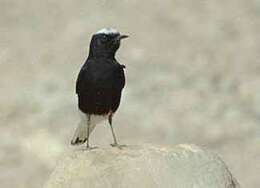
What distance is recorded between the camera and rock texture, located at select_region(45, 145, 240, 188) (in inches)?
261

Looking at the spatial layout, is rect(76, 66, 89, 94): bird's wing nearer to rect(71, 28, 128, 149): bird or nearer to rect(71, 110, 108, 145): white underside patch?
rect(71, 28, 128, 149): bird

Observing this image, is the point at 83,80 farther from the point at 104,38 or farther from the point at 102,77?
the point at 104,38

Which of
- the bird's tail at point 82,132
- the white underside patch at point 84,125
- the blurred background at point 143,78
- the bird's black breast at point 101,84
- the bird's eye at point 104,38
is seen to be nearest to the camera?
the bird's black breast at point 101,84

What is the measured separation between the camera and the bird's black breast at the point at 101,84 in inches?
274

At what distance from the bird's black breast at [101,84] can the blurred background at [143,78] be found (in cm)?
624

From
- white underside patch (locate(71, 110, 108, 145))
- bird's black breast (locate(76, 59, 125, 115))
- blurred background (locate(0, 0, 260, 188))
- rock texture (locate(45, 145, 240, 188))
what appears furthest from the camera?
blurred background (locate(0, 0, 260, 188))

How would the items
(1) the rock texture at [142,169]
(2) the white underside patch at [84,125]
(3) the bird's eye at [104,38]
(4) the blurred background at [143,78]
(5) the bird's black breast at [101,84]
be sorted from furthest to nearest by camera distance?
1. (4) the blurred background at [143,78]
2. (2) the white underside patch at [84,125]
3. (3) the bird's eye at [104,38]
4. (5) the bird's black breast at [101,84]
5. (1) the rock texture at [142,169]

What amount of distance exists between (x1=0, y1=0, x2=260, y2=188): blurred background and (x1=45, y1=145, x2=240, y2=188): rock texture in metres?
6.23

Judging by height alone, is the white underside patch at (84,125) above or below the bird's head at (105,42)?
below

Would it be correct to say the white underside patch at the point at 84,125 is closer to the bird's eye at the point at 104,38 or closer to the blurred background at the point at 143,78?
the bird's eye at the point at 104,38

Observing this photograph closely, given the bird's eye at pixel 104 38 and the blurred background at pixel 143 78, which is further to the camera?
the blurred background at pixel 143 78

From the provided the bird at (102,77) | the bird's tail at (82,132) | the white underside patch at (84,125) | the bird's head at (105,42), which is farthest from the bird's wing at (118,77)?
the bird's tail at (82,132)

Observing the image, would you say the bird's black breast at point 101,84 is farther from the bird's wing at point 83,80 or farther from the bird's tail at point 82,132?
the bird's tail at point 82,132

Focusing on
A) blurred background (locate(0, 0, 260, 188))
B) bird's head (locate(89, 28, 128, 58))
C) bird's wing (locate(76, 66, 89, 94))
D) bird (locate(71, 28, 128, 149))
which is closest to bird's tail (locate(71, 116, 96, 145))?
bird (locate(71, 28, 128, 149))
